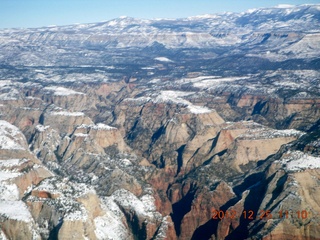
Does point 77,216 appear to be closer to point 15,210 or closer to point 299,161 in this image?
point 15,210

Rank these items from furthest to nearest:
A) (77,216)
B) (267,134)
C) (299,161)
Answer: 1. (267,134)
2. (299,161)
3. (77,216)

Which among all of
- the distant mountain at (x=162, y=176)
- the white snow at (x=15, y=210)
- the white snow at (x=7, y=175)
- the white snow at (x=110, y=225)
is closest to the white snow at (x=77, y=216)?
the distant mountain at (x=162, y=176)

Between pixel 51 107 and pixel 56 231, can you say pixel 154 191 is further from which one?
pixel 51 107
